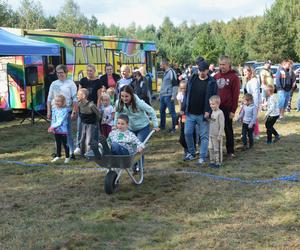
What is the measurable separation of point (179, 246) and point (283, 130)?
814 cm

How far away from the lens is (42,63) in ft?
48.9

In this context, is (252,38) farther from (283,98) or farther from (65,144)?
(65,144)

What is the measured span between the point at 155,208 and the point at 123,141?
116 cm

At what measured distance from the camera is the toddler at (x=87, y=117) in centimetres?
789

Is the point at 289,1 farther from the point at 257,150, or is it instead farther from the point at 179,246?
the point at 179,246

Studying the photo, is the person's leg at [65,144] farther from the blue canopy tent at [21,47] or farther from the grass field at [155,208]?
the blue canopy tent at [21,47]

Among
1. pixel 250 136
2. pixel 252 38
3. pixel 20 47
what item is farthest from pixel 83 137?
pixel 252 38

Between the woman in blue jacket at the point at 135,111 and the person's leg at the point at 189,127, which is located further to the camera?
the person's leg at the point at 189,127

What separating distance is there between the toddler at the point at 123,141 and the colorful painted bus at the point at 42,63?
27.9 feet

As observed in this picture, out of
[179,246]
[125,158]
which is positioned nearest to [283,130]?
[125,158]

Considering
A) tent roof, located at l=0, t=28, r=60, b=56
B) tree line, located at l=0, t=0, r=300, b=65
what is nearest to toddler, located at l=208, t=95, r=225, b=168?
tent roof, located at l=0, t=28, r=60, b=56

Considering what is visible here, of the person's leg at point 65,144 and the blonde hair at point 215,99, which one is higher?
the blonde hair at point 215,99

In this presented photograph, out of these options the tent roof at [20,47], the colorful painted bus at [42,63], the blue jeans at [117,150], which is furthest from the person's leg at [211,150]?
the colorful painted bus at [42,63]

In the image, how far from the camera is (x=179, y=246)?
14.4ft
